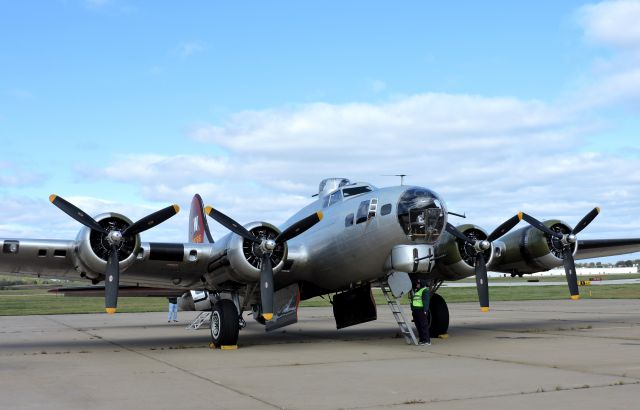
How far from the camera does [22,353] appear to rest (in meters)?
14.7

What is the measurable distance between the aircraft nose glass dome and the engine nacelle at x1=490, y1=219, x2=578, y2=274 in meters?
5.70

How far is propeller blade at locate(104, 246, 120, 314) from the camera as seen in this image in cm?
1452

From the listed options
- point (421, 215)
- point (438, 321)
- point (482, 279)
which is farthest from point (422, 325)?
point (482, 279)

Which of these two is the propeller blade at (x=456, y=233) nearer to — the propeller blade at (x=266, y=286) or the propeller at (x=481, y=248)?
the propeller at (x=481, y=248)

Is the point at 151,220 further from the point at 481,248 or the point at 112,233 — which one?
the point at 481,248

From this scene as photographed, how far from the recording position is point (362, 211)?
15094 millimetres

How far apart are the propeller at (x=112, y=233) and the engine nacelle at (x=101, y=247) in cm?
12

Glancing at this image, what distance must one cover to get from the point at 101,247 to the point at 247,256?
10.9ft

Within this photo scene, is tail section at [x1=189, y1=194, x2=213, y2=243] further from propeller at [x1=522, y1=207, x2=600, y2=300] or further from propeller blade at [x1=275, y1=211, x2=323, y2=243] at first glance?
propeller at [x1=522, y1=207, x2=600, y2=300]

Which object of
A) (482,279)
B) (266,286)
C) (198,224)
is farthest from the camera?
(198,224)

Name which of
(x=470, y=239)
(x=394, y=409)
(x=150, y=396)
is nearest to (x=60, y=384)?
(x=150, y=396)

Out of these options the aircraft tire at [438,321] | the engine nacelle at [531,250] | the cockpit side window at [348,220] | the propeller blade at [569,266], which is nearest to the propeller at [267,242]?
the cockpit side window at [348,220]

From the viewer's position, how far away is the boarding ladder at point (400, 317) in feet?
49.7

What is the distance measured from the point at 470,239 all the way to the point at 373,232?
150 inches
